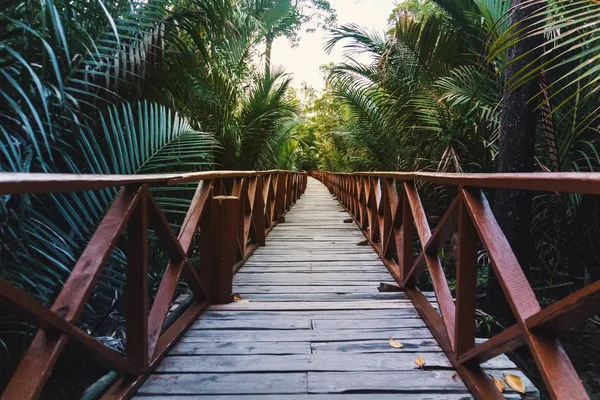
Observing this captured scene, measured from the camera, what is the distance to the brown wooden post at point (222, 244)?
244 cm

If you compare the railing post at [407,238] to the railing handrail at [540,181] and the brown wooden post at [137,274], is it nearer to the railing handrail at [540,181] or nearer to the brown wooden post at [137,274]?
→ the railing handrail at [540,181]

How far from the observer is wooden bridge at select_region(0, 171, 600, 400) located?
3.43ft

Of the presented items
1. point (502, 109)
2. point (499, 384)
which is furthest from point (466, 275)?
point (502, 109)

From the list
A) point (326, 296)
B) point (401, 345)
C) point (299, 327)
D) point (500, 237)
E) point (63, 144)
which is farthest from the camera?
point (326, 296)

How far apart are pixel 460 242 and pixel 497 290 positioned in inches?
72.0

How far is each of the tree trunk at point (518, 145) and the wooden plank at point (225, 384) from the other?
2060mm

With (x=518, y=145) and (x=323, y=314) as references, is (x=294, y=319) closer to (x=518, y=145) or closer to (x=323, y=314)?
(x=323, y=314)

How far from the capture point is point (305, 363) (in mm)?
1795

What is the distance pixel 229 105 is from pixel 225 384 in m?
3.85

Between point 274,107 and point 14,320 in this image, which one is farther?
point 274,107

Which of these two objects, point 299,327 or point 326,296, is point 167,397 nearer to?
point 299,327

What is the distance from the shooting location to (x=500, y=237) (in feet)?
4.68

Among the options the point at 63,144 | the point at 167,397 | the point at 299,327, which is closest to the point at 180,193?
the point at 63,144

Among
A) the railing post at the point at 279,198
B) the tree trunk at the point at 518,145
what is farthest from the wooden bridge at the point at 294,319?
the railing post at the point at 279,198
